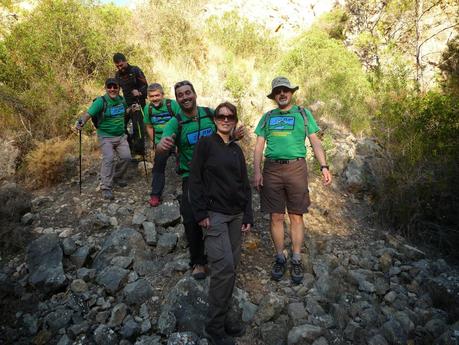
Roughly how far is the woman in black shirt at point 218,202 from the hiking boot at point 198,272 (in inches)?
24.7

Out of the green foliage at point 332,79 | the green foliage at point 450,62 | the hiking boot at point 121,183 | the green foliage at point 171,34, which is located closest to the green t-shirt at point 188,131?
the hiking boot at point 121,183

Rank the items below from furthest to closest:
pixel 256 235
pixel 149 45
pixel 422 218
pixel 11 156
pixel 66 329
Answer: pixel 149 45
pixel 11 156
pixel 422 218
pixel 256 235
pixel 66 329

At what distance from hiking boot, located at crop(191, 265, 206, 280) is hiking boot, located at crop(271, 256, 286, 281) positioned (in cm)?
80

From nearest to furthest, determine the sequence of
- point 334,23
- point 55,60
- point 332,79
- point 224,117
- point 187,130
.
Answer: point 224,117 < point 187,130 < point 55,60 < point 332,79 < point 334,23

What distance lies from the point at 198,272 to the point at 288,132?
5.72 ft

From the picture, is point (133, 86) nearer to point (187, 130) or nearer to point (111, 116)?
point (111, 116)

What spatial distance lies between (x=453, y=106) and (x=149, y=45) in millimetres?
7879

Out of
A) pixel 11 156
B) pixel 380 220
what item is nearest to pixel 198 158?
pixel 380 220

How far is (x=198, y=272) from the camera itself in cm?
330

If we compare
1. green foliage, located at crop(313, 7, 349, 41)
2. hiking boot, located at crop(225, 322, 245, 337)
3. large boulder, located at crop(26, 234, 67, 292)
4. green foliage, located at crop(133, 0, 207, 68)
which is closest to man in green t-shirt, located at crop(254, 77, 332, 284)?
hiking boot, located at crop(225, 322, 245, 337)

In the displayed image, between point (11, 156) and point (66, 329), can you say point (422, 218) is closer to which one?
point (66, 329)

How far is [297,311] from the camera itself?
311 cm

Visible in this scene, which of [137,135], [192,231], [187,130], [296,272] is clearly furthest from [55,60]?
[296,272]

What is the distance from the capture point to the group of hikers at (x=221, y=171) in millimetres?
2658
